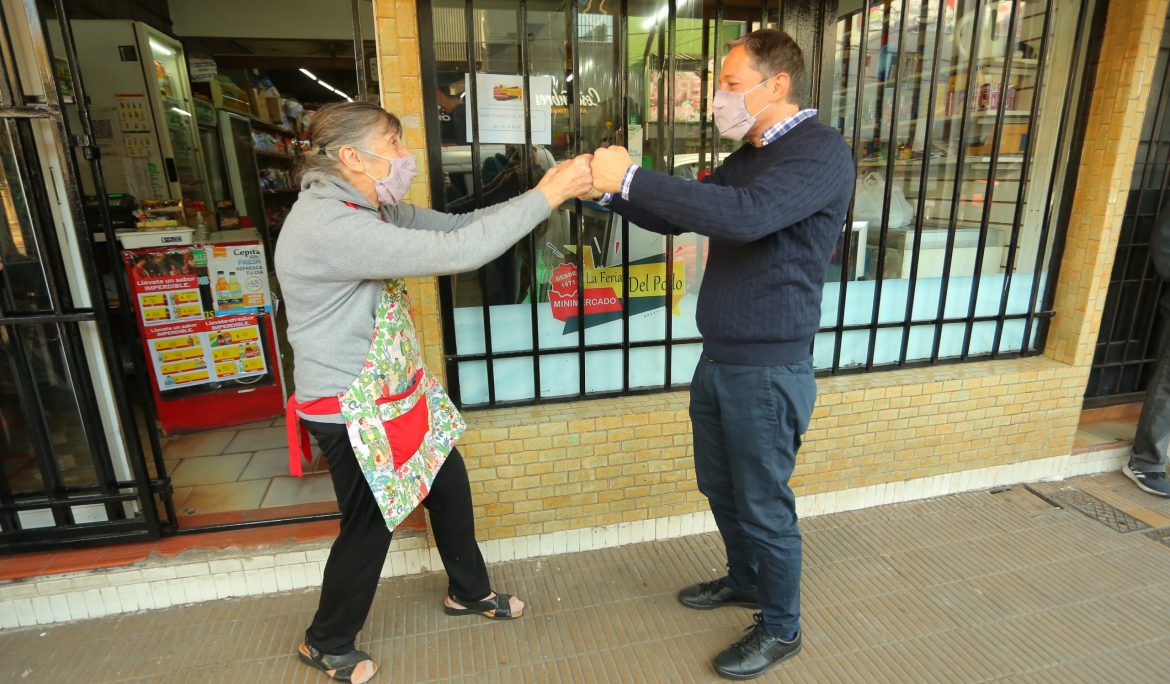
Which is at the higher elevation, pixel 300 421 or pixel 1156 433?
pixel 300 421

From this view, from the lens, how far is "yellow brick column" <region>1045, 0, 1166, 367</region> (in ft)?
10.0

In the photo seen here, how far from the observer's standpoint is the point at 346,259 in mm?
1818

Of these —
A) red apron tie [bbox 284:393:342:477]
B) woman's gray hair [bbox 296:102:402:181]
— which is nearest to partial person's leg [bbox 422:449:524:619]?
red apron tie [bbox 284:393:342:477]

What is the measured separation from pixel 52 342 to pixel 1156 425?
5.47 metres

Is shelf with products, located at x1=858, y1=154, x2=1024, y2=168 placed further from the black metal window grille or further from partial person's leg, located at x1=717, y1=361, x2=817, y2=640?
partial person's leg, located at x1=717, y1=361, x2=817, y2=640

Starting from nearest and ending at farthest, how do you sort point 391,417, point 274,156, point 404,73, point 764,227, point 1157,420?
point 764,227 → point 391,417 → point 404,73 → point 1157,420 → point 274,156

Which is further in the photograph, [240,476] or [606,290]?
[240,476]

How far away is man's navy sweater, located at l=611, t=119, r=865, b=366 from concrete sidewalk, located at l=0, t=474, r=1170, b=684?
46.6 inches

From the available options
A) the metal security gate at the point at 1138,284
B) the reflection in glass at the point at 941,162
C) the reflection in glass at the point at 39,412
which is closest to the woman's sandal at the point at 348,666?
the reflection in glass at the point at 39,412

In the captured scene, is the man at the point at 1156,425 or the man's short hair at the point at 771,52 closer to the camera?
the man's short hair at the point at 771,52

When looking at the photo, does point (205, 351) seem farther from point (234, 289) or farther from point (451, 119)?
point (451, 119)

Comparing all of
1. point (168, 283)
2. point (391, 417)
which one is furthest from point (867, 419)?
point (168, 283)

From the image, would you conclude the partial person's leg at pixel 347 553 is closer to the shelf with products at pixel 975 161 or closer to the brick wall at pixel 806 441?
the brick wall at pixel 806 441

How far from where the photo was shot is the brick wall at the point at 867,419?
2814mm
